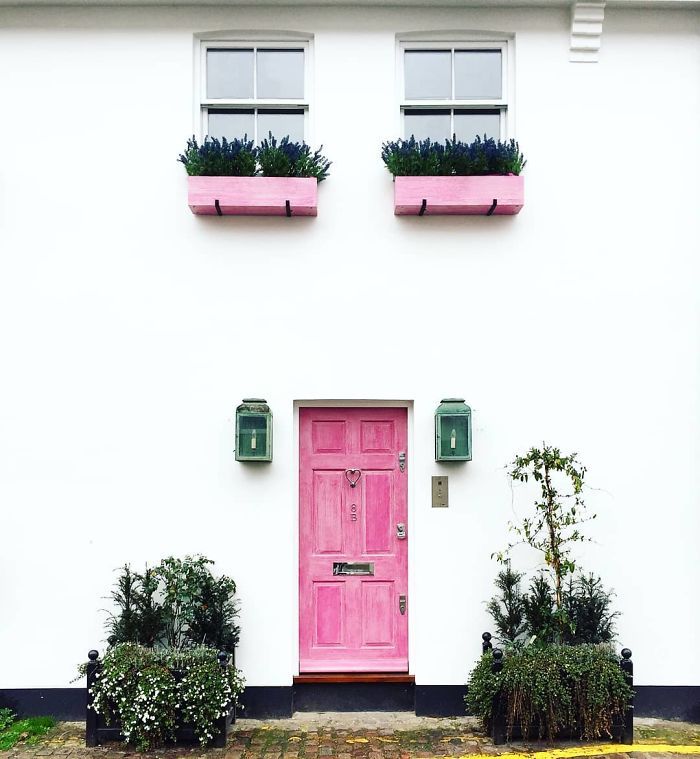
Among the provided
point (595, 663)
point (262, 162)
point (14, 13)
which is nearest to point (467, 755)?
point (595, 663)

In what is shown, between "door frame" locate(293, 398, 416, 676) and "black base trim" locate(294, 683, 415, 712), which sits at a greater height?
"door frame" locate(293, 398, 416, 676)

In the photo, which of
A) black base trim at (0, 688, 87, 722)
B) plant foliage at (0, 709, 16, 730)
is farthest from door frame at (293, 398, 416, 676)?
plant foliage at (0, 709, 16, 730)

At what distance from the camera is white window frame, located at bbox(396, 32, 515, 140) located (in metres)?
6.51

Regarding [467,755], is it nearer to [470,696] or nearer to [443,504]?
[470,696]

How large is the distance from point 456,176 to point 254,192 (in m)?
1.59

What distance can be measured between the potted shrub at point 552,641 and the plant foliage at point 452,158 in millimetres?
2248

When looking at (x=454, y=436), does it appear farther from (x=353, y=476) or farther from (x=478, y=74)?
(x=478, y=74)

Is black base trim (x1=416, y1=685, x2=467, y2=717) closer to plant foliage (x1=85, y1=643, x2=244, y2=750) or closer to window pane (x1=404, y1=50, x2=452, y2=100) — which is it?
plant foliage (x1=85, y1=643, x2=244, y2=750)

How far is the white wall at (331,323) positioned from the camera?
20.3 feet

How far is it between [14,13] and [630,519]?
642 centimetres

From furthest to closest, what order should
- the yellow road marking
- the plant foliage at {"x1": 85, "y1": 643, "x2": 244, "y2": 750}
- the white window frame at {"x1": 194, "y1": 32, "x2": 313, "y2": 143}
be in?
1. the white window frame at {"x1": 194, "y1": 32, "x2": 313, "y2": 143}
2. the plant foliage at {"x1": 85, "y1": 643, "x2": 244, "y2": 750}
3. the yellow road marking

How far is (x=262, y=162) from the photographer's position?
6250 millimetres

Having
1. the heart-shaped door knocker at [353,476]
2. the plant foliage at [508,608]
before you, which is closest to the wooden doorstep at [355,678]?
the plant foliage at [508,608]

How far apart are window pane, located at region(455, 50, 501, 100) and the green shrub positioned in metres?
4.41
